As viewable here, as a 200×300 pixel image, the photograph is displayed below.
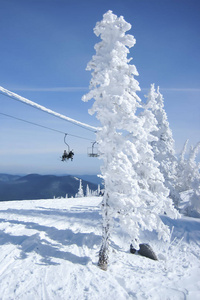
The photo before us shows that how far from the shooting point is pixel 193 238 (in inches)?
641

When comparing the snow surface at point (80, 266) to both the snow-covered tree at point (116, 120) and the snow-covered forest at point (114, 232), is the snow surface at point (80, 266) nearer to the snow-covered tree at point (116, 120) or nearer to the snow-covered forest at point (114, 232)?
the snow-covered forest at point (114, 232)

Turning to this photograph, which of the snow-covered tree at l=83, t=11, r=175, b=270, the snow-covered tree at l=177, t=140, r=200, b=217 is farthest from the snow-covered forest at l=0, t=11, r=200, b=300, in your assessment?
the snow-covered tree at l=177, t=140, r=200, b=217

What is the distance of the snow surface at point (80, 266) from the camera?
732cm

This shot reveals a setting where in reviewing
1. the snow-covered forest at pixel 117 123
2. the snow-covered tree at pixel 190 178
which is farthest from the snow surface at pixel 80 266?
the snow-covered tree at pixel 190 178

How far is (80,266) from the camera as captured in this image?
914cm

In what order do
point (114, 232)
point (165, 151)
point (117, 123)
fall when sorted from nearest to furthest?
point (117, 123) < point (114, 232) < point (165, 151)

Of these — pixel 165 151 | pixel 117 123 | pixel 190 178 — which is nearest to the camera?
pixel 117 123

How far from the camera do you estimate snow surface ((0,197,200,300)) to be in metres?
7.32

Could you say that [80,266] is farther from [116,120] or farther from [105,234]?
[116,120]

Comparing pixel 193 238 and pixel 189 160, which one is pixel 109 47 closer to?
pixel 193 238

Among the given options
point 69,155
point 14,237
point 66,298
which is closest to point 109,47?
point 69,155

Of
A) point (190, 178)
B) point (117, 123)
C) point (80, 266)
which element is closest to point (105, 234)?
point (80, 266)

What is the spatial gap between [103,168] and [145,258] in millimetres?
7467

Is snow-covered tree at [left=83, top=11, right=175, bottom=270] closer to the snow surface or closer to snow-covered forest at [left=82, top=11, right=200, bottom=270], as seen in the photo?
snow-covered forest at [left=82, top=11, right=200, bottom=270]
